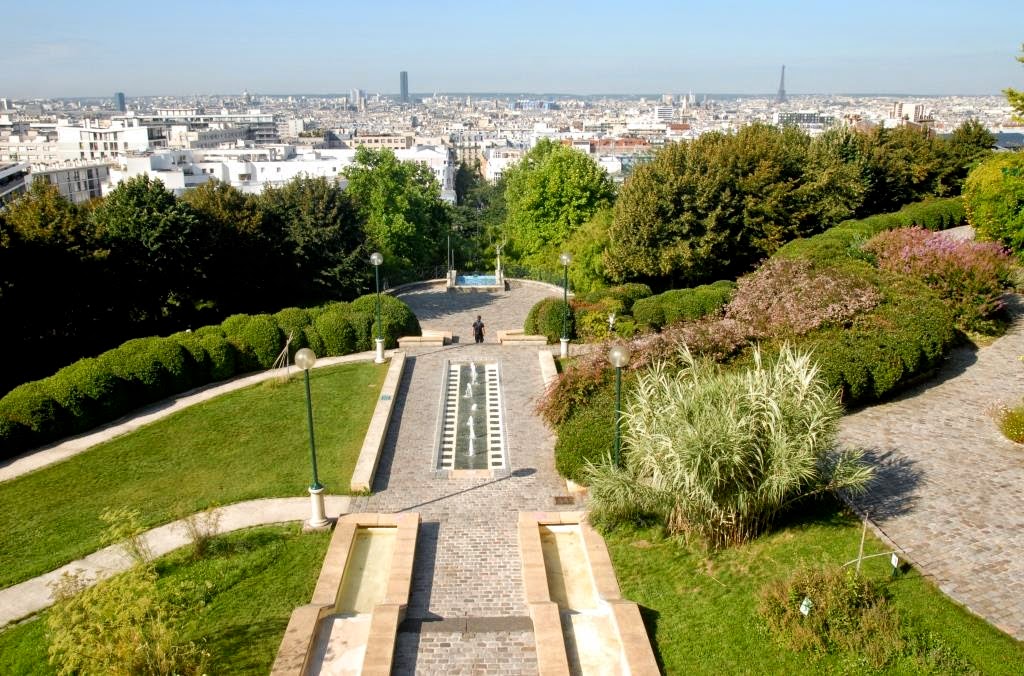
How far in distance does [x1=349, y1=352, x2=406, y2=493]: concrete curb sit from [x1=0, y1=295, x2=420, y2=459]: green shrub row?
2205 millimetres

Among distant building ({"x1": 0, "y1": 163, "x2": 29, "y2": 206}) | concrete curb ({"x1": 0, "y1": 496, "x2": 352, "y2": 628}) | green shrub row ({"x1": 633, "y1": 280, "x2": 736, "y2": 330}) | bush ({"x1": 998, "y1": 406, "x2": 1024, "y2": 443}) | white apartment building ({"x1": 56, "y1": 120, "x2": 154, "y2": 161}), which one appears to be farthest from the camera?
white apartment building ({"x1": 56, "y1": 120, "x2": 154, "y2": 161})

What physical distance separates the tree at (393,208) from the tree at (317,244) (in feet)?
18.4

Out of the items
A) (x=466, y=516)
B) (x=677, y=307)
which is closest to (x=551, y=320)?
(x=677, y=307)

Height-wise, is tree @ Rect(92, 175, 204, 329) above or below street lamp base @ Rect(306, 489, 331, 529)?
above

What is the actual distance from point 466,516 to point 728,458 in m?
4.98

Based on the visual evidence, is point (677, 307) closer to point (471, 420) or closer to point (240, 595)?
point (471, 420)

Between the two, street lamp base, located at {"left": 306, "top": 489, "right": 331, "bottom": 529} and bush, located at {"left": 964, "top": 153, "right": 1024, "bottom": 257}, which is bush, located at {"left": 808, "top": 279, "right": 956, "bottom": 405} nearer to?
bush, located at {"left": 964, "top": 153, "right": 1024, "bottom": 257}

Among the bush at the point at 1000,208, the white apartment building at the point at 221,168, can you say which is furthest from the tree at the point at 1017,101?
the white apartment building at the point at 221,168

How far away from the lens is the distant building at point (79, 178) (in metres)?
92.9

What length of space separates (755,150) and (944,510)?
21454 mm

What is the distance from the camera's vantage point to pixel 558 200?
135ft

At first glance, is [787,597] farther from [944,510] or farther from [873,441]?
[873,441]

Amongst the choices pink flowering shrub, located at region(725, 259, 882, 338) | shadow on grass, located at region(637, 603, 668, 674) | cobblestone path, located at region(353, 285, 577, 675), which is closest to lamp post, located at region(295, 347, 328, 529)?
cobblestone path, located at region(353, 285, 577, 675)

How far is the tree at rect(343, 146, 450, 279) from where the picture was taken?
40.4 metres
